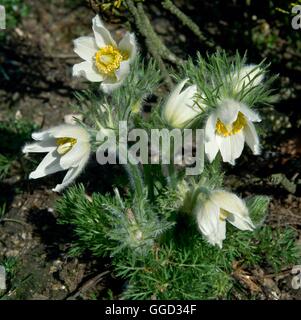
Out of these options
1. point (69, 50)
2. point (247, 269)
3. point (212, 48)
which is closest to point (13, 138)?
point (69, 50)

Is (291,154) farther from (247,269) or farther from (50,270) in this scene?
(50,270)

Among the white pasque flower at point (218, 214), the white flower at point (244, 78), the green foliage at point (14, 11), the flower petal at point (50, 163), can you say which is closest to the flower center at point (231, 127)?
the white flower at point (244, 78)

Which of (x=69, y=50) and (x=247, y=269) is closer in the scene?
(x=247, y=269)

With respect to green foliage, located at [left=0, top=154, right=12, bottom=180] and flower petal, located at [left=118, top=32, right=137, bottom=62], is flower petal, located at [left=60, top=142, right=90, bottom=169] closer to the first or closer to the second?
flower petal, located at [left=118, top=32, right=137, bottom=62]

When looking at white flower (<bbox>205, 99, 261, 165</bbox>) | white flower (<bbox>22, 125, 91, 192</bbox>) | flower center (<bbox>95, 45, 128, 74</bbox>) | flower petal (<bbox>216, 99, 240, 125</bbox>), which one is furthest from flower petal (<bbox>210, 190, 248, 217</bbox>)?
flower center (<bbox>95, 45, 128, 74</bbox>)

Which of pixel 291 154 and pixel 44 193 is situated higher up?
pixel 291 154

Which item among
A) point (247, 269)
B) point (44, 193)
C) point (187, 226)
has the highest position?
point (187, 226)

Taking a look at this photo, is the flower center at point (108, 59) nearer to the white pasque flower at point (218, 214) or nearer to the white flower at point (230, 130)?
the white flower at point (230, 130)
